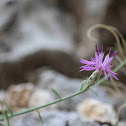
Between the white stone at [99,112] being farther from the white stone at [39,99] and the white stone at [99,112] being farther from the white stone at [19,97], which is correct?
the white stone at [19,97]

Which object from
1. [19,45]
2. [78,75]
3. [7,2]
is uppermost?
[7,2]

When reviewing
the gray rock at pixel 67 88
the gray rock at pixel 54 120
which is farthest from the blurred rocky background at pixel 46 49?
the gray rock at pixel 54 120

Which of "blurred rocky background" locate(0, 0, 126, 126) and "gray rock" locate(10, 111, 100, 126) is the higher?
"blurred rocky background" locate(0, 0, 126, 126)

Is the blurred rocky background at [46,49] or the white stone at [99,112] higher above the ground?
the blurred rocky background at [46,49]

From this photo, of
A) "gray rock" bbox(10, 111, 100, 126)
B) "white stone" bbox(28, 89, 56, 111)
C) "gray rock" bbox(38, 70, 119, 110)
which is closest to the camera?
"gray rock" bbox(10, 111, 100, 126)

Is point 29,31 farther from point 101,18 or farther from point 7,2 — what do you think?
point 101,18

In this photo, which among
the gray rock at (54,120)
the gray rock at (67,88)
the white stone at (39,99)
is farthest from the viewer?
the gray rock at (67,88)

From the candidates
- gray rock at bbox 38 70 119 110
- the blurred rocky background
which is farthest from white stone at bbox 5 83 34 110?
gray rock at bbox 38 70 119 110

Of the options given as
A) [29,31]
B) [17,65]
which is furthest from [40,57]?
[29,31]

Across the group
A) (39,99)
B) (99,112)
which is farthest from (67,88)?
(99,112)

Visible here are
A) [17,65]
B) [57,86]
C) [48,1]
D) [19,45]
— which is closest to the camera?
[57,86]

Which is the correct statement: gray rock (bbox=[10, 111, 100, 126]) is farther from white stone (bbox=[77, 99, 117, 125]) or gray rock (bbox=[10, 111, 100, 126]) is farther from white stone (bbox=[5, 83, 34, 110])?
white stone (bbox=[5, 83, 34, 110])
